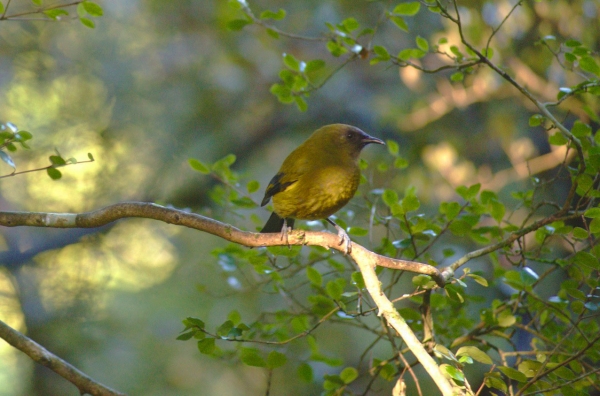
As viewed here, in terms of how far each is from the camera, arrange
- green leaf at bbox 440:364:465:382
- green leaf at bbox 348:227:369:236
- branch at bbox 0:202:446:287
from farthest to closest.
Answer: green leaf at bbox 348:227:369:236
branch at bbox 0:202:446:287
green leaf at bbox 440:364:465:382

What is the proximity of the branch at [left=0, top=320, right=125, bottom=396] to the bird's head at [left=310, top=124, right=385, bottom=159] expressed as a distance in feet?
5.84

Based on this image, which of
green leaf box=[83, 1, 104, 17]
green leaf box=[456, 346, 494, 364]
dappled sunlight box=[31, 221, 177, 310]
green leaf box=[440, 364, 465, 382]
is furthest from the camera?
dappled sunlight box=[31, 221, 177, 310]

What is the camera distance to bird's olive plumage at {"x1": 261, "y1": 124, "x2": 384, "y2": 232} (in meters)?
3.13

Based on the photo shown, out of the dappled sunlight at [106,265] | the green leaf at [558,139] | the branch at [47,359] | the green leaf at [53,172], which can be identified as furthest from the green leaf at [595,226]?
the dappled sunlight at [106,265]

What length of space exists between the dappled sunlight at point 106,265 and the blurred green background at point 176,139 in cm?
1

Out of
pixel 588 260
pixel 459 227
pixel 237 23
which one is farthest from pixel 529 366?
pixel 237 23

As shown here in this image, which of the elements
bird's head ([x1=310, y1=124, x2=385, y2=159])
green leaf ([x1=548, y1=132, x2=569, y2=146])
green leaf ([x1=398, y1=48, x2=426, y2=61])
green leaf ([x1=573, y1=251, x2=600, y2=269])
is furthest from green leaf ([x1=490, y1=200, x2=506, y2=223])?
bird's head ([x1=310, y1=124, x2=385, y2=159])

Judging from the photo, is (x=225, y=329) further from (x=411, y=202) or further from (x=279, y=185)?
(x=279, y=185)

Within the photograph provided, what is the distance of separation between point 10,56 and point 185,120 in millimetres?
1771

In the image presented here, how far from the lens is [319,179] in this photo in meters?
3.19

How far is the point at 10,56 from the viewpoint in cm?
589

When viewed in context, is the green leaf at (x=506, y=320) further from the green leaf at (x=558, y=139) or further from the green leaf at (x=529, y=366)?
the green leaf at (x=558, y=139)

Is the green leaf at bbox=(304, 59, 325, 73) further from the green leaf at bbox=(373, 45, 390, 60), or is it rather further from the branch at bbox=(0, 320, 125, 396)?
the branch at bbox=(0, 320, 125, 396)

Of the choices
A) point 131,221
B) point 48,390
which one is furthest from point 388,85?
point 48,390
